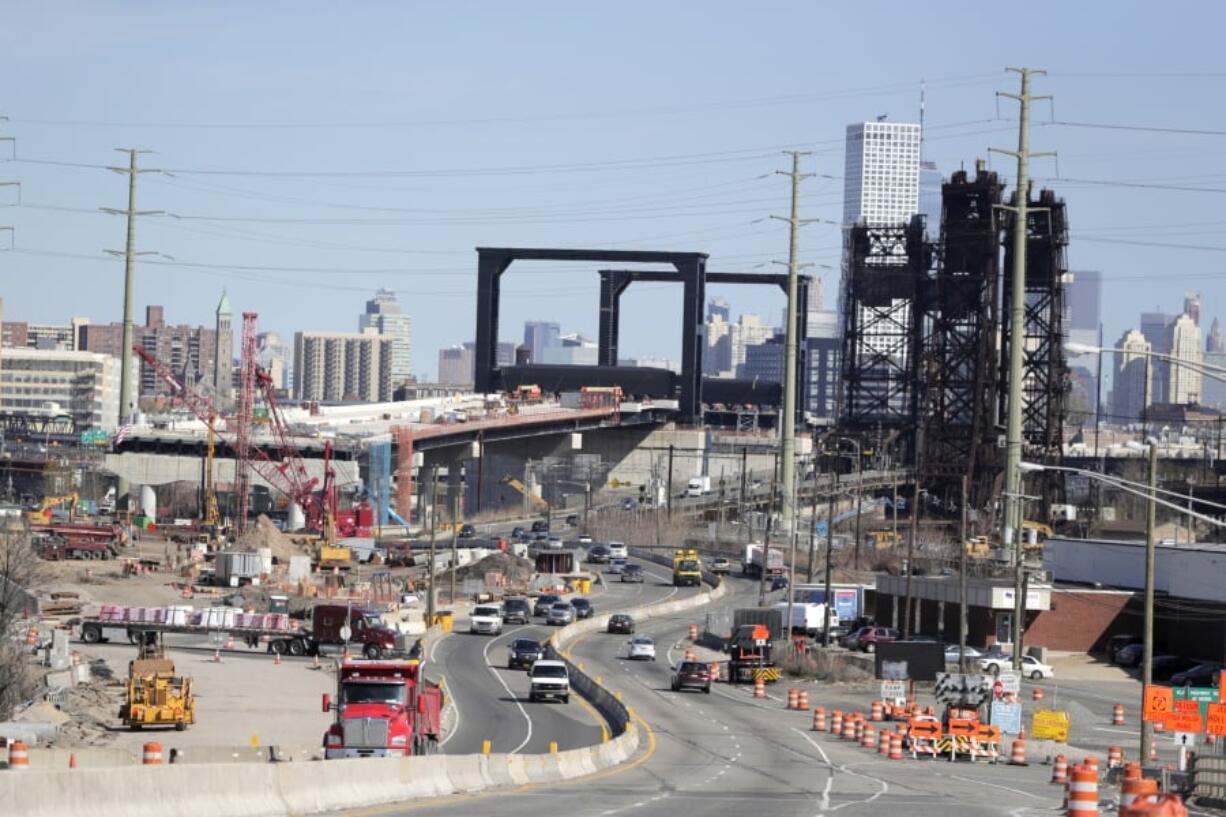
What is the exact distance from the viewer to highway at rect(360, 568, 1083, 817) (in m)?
33.5

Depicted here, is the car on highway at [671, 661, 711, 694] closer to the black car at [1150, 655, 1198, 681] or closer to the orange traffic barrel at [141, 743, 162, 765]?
the black car at [1150, 655, 1198, 681]

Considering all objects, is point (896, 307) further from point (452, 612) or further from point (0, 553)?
point (0, 553)

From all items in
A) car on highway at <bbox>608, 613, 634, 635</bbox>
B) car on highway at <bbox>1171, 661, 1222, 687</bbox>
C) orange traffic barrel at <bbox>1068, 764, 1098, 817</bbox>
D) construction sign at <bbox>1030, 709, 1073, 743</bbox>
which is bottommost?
car on highway at <bbox>608, 613, 634, 635</bbox>

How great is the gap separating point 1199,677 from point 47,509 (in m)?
110

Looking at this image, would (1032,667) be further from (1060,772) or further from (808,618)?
(1060,772)

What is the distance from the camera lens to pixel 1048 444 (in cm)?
14900

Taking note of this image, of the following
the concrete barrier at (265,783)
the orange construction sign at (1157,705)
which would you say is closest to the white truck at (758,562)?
the concrete barrier at (265,783)

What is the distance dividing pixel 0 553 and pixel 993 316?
8293cm

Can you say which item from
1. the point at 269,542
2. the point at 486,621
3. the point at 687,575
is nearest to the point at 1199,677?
the point at 486,621

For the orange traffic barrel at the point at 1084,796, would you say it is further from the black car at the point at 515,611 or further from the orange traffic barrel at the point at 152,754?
the black car at the point at 515,611

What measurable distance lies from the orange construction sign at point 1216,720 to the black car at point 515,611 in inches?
2528

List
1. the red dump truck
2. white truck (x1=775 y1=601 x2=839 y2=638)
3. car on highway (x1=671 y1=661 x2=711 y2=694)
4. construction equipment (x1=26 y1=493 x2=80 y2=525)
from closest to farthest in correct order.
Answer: the red dump truck
car on highway (x1=671 y1=661 x2=711 y2=694)
white truck (x1=775 y1=601 x2=839 y2=638)
construction equipment (x1=26 y1=493 x2=80 y2=525)

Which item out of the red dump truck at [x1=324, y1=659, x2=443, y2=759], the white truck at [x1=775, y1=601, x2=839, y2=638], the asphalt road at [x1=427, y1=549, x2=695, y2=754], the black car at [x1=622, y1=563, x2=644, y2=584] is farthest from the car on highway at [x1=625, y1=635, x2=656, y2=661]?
the red dump truck at [x1=324, y1=659, x2=443, y2=759]

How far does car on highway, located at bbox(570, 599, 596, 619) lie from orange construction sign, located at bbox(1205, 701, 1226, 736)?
6428 centimetres
